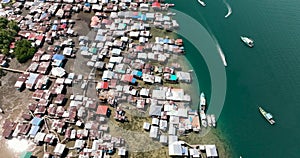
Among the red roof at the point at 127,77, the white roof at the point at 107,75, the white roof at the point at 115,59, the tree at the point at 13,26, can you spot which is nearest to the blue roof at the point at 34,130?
the white roof at the point at 107,75

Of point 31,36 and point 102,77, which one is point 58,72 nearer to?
point 102,77

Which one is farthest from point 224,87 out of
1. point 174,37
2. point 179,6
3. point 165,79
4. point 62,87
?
point 62,87

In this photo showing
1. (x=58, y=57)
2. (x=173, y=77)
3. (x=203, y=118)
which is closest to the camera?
(x=203, y=118)

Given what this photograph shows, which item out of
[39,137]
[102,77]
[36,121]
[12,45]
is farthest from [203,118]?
[12,45]

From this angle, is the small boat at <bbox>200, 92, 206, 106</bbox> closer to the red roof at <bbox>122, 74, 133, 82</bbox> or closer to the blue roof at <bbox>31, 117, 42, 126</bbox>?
the red roof at <bbox>122, 74, 133, 82</bbox>

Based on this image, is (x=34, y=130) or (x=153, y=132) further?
(x=153, y=132)

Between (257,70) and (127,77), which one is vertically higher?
(257,70)
